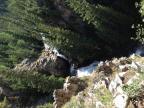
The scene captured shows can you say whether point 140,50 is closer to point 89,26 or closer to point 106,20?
point 106,20

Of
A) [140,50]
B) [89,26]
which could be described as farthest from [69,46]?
[140,50]

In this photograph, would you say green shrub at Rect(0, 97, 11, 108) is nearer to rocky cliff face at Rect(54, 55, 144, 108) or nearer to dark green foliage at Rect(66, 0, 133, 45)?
dark green foliage at Rect(66, 0, 133, 45)

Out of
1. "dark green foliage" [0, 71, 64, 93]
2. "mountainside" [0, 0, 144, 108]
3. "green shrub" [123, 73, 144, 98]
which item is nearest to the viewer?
"green shrub" [123, 73, 144, 98]

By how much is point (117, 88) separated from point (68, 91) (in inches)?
279

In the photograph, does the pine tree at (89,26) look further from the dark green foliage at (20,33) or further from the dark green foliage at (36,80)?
the dark green foliage at (36,80)

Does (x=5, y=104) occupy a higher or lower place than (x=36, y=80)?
lower

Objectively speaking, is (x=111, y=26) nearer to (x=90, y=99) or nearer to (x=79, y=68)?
(x=79, y=68)

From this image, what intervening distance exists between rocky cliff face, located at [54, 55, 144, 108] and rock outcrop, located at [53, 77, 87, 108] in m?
0.84

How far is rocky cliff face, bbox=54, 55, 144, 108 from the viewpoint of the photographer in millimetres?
17922

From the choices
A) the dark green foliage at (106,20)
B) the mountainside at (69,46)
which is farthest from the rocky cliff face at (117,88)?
the dark green foliage at (106,20)

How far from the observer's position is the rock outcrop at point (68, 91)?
26.5 metres

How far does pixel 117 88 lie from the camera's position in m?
19.9

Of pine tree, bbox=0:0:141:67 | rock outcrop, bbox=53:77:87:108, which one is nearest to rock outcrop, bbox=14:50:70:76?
pine tree, bbox=0:0:141:67

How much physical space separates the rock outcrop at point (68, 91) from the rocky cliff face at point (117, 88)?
0.84 m
